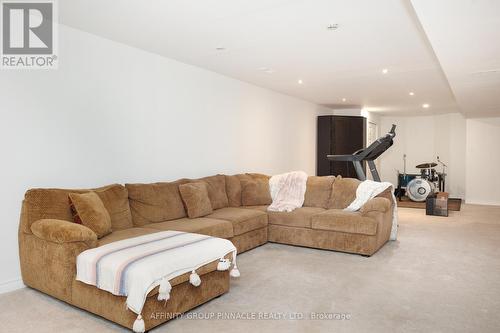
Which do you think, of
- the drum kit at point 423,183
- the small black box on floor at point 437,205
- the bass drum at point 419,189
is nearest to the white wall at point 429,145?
the drum kit at point 423,183

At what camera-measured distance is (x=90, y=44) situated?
3.84 metres

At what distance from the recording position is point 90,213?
3.19 meters

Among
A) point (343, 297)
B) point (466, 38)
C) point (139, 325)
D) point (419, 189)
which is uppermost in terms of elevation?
point (466, 38)

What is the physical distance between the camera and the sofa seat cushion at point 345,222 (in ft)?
14.3

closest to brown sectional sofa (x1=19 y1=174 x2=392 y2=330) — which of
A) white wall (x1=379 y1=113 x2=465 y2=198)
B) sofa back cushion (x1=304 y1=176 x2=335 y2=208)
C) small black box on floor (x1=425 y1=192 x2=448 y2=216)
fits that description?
sofa back cushion (x1=304 y1=176 x2=335 y2=208)

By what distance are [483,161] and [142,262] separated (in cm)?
965

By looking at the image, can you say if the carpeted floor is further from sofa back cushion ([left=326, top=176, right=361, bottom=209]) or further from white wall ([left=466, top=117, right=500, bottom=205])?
white wall ([left=466, top=117, right=500, bottom=205])

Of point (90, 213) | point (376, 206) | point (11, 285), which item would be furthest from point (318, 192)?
point (11, 285)

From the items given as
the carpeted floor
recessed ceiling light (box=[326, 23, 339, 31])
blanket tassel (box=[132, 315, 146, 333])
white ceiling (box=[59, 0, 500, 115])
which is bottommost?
the carpeted floor

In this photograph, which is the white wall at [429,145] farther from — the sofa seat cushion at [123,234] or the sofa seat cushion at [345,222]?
the sofa seat cushion at [123,234]

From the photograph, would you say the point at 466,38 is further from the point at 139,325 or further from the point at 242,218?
the point at 139,325

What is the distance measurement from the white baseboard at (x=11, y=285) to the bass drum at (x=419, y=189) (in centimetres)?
769

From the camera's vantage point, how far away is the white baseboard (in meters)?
3.21

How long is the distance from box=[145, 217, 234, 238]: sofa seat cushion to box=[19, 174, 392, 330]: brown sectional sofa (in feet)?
0.03
